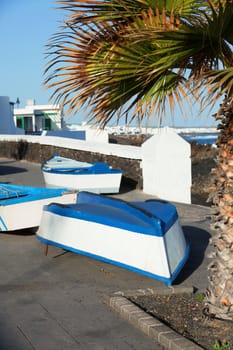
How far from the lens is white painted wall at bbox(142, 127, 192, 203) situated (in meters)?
14.0

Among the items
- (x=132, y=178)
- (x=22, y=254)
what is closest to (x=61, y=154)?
(x=132, y=178)

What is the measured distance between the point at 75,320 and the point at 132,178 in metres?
11.5

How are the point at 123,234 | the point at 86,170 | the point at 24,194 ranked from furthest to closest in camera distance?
the point at 86,170
the point at 24,194
the point at 123,234

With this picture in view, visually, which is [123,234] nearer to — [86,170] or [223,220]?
[223,220]

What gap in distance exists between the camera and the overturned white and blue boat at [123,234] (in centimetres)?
611

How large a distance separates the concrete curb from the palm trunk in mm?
506

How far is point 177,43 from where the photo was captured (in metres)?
3.73

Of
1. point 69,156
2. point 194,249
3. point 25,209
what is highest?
point 25,209

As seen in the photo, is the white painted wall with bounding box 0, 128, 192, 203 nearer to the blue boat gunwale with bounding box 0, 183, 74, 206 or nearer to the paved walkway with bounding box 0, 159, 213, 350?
the paved walkway with bounding box 0, 159, 213, 350

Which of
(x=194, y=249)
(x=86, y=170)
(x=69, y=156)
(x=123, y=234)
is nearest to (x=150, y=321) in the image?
(x=123, y=234)

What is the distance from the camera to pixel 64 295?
5926mm

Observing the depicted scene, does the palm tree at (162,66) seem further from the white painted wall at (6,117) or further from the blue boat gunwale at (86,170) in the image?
the white painted wall at (6,117)

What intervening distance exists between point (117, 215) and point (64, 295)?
1337 millimetres

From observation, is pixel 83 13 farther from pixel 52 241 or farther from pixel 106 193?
pixel 106 193
